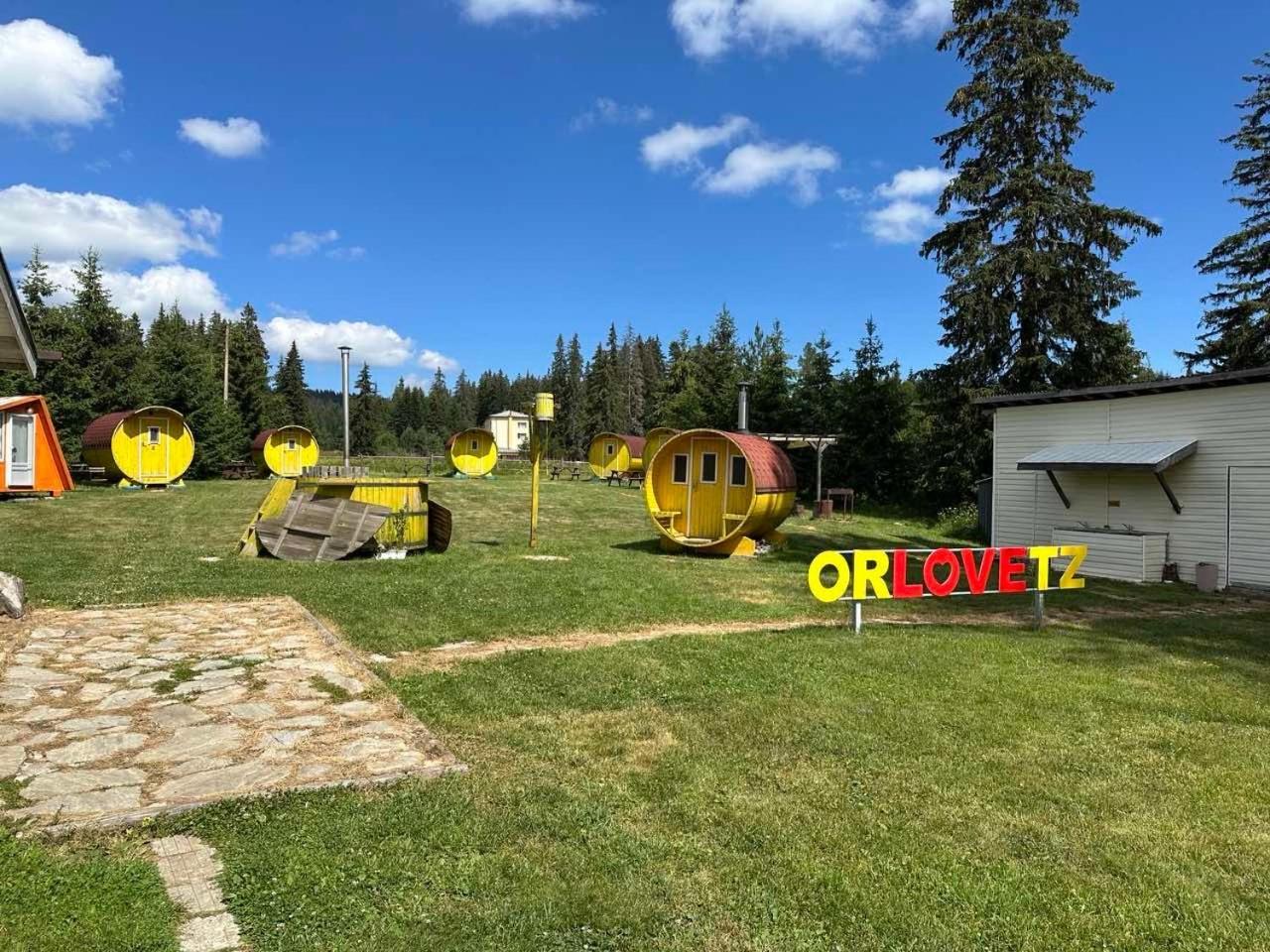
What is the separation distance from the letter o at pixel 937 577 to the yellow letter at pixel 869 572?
559mm

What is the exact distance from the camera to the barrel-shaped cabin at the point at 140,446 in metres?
25.8

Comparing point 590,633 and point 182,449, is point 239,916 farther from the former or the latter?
point 182,449

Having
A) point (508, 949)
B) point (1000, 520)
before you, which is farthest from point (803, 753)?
point (1000, 520)

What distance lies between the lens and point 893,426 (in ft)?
102

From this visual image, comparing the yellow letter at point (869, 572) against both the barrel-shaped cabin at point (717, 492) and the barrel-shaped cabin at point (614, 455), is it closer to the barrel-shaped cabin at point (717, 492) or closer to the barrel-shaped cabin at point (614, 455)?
the barrel-shaped cabin at point (717, 492)

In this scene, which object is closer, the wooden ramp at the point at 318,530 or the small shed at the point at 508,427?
the wooden ramp at the point at 318,530

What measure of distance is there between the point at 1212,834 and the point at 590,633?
565cm

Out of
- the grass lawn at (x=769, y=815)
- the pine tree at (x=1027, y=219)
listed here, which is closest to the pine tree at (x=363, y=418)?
the pine tree at (x=1027, y=219)

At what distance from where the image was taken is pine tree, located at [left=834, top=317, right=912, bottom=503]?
3084 cm

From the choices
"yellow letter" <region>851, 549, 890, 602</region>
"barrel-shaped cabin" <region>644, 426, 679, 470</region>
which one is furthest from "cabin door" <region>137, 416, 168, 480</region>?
"yellow letter" <region>851, 549, 890, 602</region>

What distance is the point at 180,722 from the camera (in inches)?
197

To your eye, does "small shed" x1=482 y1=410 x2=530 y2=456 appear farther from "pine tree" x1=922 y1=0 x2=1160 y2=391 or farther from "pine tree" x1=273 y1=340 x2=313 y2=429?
"pine tree" x1=922 y1=0 x2=1160 y2=391

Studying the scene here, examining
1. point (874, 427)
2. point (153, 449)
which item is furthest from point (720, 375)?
point (153, 449)

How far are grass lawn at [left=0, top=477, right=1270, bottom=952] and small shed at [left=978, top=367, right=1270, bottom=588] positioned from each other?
19.8 feet
